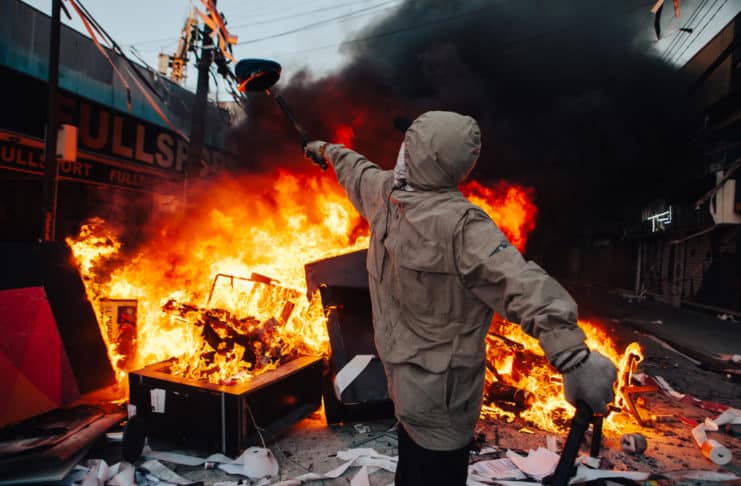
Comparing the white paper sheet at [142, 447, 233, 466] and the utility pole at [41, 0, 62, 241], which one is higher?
the utility pole at [41, 0, 62, 241]

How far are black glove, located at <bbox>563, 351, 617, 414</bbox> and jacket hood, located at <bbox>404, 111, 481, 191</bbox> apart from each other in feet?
3.14

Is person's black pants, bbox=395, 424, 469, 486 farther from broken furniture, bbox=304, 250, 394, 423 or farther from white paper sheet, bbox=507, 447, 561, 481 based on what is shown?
broken furniture, bbox=304, 250, 394, 423

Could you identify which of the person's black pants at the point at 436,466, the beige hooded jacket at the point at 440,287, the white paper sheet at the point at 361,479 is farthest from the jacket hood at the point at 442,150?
the white paper sheet at the point at 361,479

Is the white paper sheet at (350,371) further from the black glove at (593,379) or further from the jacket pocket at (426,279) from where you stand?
the black glove at (593,379)

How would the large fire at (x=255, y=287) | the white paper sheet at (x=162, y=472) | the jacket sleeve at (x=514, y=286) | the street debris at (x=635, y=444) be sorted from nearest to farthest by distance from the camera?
the jacket sleeve at (x=514, y=286) → the white paper sheet at (x=162, y=472) → the street debris at (x=635, y=444) → the large fire at (x=255, y=287)

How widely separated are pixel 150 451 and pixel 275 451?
1073 millimetres

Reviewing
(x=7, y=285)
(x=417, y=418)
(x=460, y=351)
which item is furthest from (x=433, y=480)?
(x=7, y=285)

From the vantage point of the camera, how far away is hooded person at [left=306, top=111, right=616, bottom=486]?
1.89 m

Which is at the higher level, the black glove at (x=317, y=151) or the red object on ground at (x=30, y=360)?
the black glove at (x=317, y=151)

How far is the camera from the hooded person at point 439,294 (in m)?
1.89

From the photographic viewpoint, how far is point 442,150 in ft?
6.78

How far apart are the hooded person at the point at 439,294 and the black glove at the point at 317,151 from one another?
40.6 inches

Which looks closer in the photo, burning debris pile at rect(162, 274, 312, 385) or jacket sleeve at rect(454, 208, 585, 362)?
jacket sleeve at rect(454, 208, 585, 362)

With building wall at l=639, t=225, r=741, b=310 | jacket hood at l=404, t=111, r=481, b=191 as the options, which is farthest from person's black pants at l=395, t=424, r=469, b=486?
building wall at l=639, t=225, r=741, b=310
